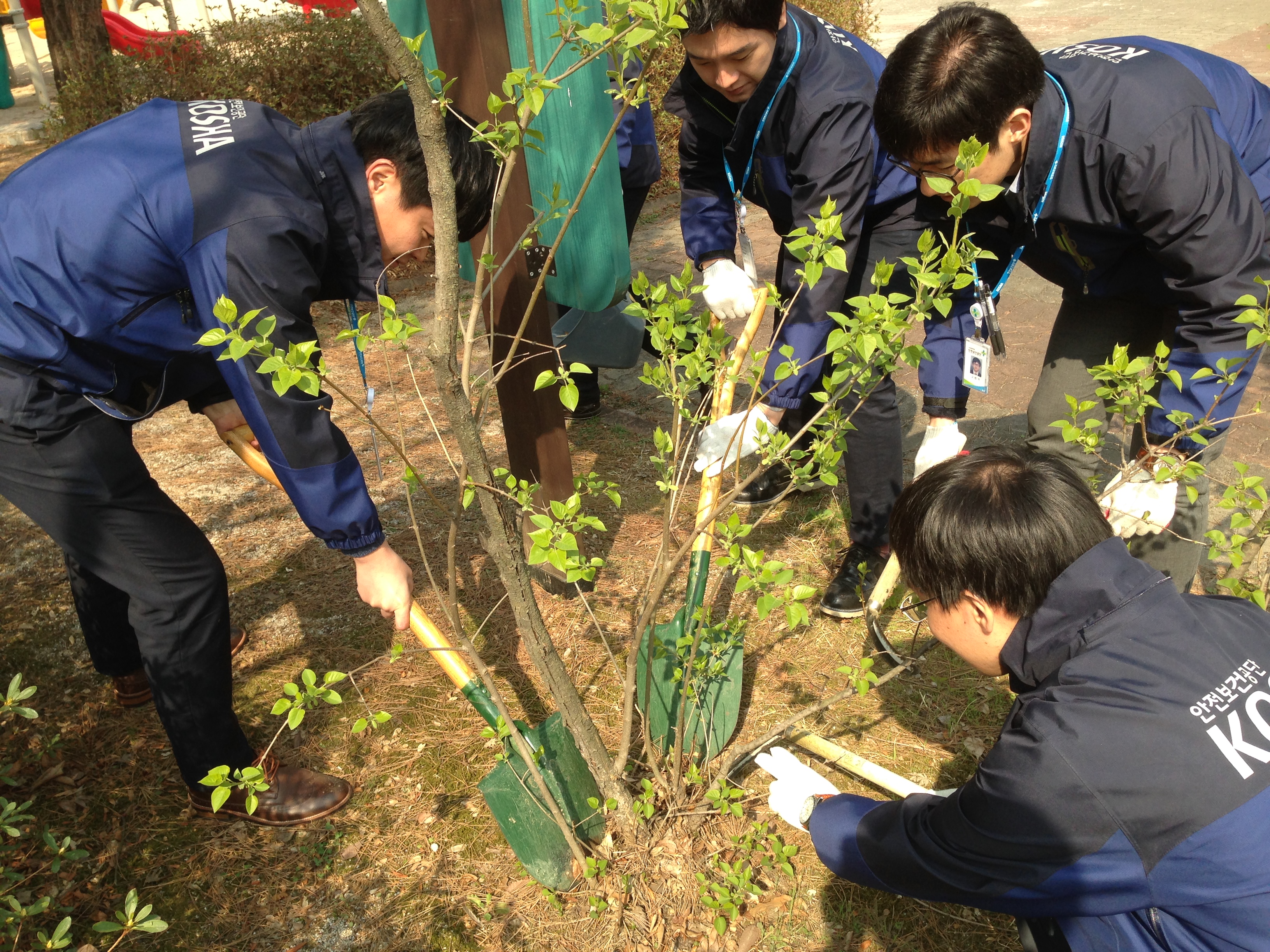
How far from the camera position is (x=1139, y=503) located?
2.20 meters

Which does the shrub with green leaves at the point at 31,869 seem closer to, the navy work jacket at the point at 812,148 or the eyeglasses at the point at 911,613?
the navy work jacket at the point at 812,148

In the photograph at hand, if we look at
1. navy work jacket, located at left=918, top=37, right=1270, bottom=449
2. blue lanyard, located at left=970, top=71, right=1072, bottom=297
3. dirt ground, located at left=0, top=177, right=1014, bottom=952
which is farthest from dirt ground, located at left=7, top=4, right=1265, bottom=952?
blue lanyard, located at left=970, top=71, right=1072, bottom=297

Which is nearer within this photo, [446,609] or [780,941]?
[446,609]

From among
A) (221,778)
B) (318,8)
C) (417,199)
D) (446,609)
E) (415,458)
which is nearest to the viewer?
(221,778)

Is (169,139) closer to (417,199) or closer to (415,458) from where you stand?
(417,199)

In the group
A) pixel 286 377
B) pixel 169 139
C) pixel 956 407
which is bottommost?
pixel 956 407

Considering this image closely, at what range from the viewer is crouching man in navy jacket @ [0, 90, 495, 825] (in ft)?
5.79

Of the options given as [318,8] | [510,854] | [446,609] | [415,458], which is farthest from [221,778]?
[318,8]

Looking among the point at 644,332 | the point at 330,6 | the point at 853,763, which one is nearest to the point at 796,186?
the point at 644,332

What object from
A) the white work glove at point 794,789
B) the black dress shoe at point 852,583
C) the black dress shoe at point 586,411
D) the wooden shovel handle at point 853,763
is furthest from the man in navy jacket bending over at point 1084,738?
the black dress shoe at point 586,411

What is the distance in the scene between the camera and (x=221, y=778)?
150 centimetres

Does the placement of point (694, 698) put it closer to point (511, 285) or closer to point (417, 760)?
point (417, 760)

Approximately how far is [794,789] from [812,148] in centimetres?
162

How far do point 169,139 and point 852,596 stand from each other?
7.38 ft
